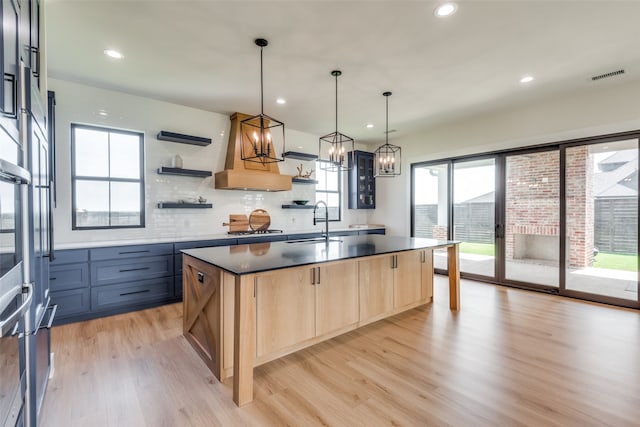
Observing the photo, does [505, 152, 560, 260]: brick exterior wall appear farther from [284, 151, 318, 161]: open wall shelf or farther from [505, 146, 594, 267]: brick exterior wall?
[284, 151, 318, 161]: open wall shelf

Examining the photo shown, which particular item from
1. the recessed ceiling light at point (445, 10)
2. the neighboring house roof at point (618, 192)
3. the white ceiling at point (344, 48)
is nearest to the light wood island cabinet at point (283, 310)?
the white ceiling at point (344, 48)

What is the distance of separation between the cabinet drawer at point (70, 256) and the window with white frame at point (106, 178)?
64 centimetres

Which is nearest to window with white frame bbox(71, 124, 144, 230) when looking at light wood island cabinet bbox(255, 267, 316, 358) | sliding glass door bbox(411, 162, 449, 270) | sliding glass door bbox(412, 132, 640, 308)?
light wood island cabinet bbox(255, 267, 316, 358)

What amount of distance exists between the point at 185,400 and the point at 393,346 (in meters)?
1.73

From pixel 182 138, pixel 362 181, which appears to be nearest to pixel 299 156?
pixel 362 181

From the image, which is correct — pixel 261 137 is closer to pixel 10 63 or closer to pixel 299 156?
pixel 10 63

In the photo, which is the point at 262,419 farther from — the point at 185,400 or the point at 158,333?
the point at 158,333

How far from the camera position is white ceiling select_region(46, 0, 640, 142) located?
7.88 ft

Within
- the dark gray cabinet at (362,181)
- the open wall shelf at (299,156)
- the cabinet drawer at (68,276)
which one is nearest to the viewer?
the cabinet drawer at (68,276)

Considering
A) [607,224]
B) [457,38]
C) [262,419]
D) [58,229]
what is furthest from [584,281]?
[58,229]

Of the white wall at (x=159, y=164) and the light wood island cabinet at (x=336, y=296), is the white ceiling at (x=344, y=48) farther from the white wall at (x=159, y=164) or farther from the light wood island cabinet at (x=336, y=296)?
the light wood island cabinet at (x=336, y=296)

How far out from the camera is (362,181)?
683 centimetres

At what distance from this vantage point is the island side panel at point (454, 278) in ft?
12.2

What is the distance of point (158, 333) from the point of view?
3051mm
